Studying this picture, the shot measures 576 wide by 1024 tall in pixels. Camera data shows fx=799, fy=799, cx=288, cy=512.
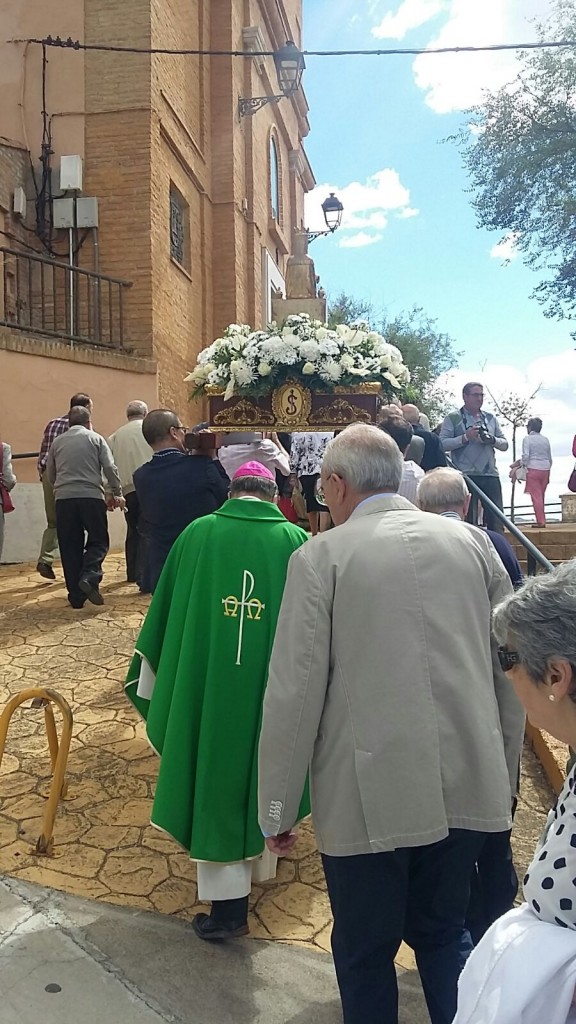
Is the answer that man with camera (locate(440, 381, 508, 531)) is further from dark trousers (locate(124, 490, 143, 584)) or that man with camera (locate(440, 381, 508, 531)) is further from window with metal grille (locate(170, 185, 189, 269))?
window with metal grille (locate(170, 185, 189, 269))

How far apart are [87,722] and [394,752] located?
362cm

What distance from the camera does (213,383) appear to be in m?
5.51

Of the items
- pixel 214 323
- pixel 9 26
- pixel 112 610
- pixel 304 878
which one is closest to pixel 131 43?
pixel 9 26

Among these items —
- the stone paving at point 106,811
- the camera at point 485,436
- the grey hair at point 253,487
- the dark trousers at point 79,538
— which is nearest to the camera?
the grey hair at point 253,487

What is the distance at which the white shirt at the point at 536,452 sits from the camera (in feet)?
38.7

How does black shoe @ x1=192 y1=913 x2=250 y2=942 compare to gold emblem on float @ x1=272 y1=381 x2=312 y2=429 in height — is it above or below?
below

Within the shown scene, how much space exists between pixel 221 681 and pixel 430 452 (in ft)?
14.0

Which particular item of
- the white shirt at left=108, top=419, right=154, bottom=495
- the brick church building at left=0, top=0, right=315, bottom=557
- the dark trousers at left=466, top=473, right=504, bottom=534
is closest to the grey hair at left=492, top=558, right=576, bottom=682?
the dark trousers at left=466, top=473, right=504, bottom=534

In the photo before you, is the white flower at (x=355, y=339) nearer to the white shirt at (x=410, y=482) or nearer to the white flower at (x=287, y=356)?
the white flower at (x=287, y=356)

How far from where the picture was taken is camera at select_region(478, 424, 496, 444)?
732 centimetres

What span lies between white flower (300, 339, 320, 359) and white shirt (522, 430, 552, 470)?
728cm

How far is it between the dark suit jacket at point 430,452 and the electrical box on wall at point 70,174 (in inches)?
339

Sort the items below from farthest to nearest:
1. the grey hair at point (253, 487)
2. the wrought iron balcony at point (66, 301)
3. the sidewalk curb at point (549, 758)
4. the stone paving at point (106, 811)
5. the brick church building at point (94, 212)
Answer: the wrought iron balcony at point (66, 301) → the brick church building at point (94, 212) → the sidewalk curb at point (549, 758) → the stone paving at point (106, 811) → the grey hair at point (253, 487)

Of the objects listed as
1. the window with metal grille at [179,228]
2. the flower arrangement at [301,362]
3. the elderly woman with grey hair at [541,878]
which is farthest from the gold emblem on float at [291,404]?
the window with metal grille at [179,228]
